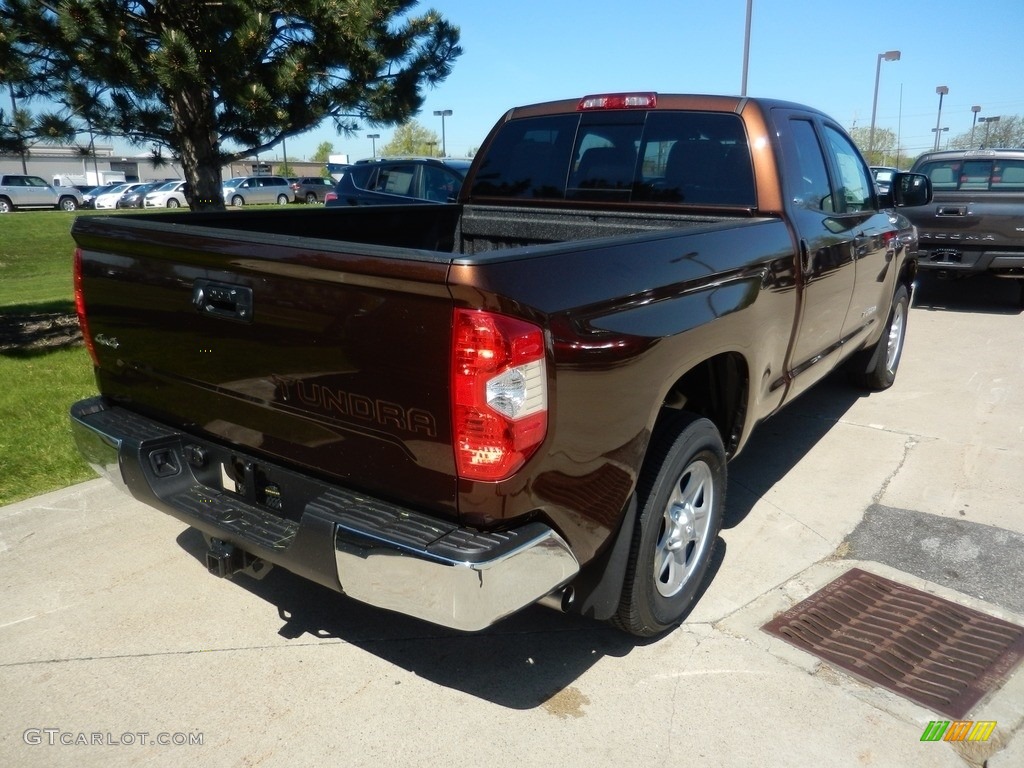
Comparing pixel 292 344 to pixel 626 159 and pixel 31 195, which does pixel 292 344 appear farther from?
pixel 31 195

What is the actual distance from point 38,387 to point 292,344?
4.72 meters

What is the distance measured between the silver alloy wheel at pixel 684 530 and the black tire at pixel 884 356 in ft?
11.3

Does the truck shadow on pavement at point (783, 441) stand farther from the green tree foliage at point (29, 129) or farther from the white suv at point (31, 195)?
the white suv at point (31, 195)

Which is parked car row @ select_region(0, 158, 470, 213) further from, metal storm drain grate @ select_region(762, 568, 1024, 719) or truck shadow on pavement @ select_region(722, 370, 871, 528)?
metal storm drain grate @ select_region(762, 568, 1024, 719)

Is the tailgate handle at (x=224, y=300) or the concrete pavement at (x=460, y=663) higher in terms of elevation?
the tailgate handle at (x=224, y=300)

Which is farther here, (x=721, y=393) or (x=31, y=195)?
(x=31, y=195)

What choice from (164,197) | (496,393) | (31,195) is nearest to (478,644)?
(496,393)

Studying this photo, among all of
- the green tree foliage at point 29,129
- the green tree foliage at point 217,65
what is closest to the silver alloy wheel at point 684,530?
the green tree foliage at point 217,65

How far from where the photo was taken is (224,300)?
108 inches

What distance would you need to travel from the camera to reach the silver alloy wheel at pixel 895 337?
6484mm

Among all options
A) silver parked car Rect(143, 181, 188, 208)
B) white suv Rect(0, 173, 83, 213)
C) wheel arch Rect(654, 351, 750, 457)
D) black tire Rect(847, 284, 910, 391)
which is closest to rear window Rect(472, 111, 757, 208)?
wheel arch Rect(654, 351, 750, 457)

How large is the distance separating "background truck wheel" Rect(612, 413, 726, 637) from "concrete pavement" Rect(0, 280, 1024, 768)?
0.66 feet

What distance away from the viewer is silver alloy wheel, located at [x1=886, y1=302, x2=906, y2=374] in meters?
6.48

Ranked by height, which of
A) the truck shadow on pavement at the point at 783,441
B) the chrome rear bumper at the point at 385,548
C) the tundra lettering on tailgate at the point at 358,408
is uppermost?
the tundra lettering on tailgate at the point at 358,408
